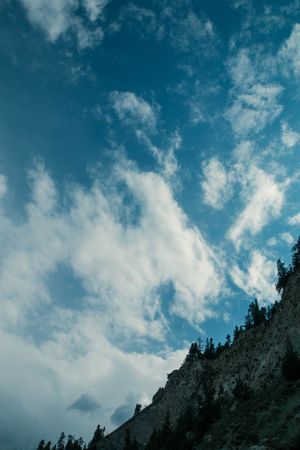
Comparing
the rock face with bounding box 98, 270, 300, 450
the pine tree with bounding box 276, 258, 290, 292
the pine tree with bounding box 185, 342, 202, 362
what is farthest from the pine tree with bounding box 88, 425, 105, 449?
the pine tree with bounding box 276, 258, 290, 292

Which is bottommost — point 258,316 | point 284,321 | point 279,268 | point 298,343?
point 298,343

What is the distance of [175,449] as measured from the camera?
158 feet

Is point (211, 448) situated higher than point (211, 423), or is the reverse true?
point (211, 423)

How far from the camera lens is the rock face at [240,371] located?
58.1 meters

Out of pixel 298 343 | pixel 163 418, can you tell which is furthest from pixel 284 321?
pixel 163 418

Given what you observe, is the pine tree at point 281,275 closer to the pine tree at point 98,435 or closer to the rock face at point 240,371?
the rock face at point 240,371

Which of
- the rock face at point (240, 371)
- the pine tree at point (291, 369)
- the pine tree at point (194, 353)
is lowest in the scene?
the pine tree at point (291, 369)

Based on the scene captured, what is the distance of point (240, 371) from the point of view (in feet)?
257

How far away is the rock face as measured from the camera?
58.1 meters

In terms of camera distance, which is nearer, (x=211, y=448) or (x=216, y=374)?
(x=211, y=448)

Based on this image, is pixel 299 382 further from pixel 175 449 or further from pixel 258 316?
pixel 258 316

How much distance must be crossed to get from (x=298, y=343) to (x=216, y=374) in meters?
43.4

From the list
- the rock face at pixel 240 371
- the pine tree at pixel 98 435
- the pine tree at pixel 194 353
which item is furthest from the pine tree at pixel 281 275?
the pine tree at pixel 98 435

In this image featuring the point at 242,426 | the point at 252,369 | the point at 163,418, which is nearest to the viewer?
the point at 242,426
